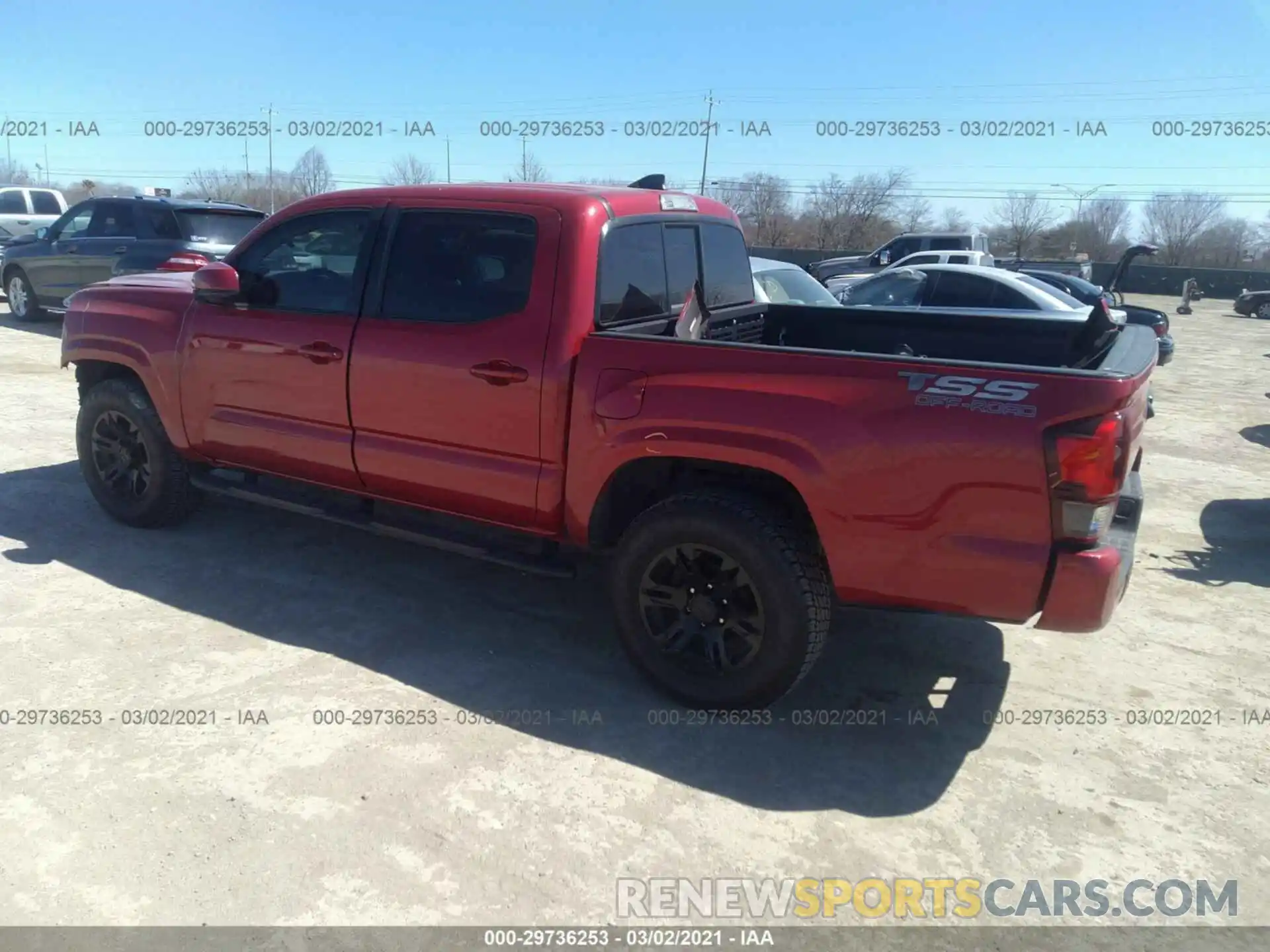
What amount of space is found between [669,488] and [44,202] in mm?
20952

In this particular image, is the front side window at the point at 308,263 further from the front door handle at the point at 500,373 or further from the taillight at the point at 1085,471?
the taillight at the point at 1085,471

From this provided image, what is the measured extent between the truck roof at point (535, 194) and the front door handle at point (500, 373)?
70cm

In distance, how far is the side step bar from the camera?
13.3 feet

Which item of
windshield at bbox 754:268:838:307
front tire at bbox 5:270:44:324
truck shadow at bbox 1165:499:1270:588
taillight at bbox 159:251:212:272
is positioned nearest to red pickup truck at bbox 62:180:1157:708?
truck shadow at bbox 1165:499:1270:588

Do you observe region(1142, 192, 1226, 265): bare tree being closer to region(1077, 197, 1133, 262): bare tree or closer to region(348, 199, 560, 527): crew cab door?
region(1077, 197, 1133, 262): bare tree

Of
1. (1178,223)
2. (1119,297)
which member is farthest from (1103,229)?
(1119,297)

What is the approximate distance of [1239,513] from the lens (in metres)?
6.70

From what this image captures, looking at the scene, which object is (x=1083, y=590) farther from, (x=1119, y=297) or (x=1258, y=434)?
(x=1119, y=297)

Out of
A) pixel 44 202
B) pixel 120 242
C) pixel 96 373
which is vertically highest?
pixel 44 202

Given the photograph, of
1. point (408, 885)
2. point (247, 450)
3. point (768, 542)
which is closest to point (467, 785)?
point (408, 885)

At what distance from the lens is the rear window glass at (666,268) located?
400 centimetres
